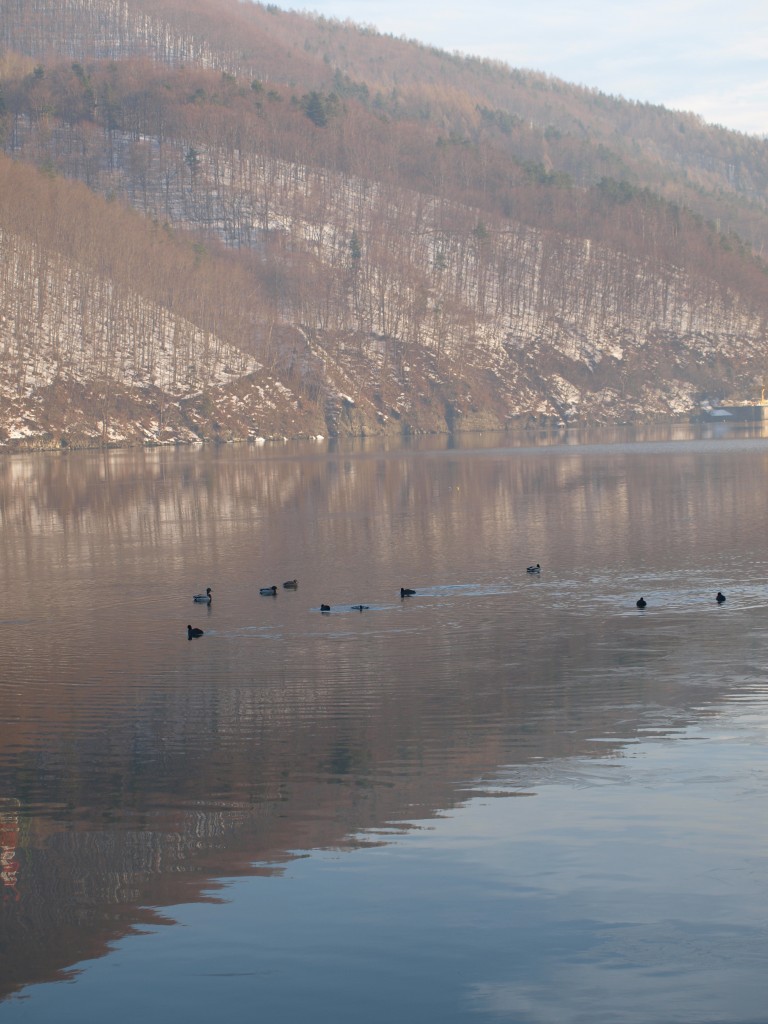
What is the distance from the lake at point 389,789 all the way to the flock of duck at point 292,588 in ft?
1.04

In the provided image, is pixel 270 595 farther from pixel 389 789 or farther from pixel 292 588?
pixel 389 789

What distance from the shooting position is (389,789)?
20.7m

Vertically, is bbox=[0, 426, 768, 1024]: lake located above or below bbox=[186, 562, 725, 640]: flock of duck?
below

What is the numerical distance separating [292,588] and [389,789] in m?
23.2

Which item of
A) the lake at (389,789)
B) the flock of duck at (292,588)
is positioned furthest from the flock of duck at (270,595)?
the lake at (389,789)

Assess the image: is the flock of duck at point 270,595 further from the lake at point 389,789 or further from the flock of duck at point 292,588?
the lake at point 389,789

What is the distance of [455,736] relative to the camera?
24.1 metres

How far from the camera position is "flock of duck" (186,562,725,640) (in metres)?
35.7

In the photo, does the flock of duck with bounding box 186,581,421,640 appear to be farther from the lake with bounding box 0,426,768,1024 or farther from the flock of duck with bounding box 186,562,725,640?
the lake with bounding box 0,426,768,1024

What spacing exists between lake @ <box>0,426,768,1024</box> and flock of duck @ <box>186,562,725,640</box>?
32 centimetres

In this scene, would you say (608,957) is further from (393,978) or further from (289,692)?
(289,692)

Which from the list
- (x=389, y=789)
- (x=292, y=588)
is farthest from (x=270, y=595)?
(x=389, y=789)

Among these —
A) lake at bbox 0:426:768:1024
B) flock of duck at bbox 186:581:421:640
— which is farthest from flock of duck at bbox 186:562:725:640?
lake at bbox 0:426:768:1024

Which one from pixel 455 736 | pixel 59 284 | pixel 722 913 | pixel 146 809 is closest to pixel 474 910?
pixel 722 913
